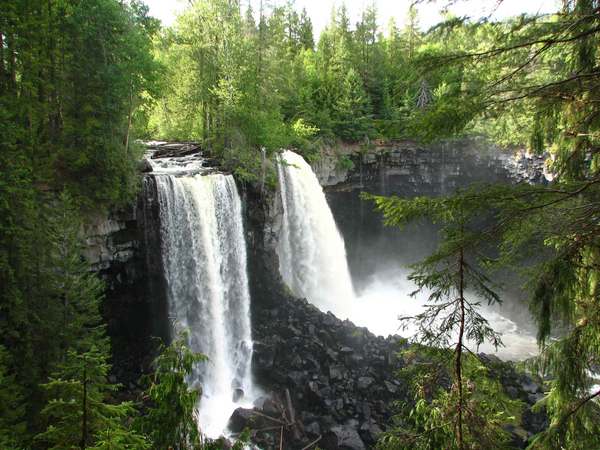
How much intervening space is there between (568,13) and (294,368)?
14149mm

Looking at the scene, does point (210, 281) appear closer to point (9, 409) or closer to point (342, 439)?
point (342, 439)

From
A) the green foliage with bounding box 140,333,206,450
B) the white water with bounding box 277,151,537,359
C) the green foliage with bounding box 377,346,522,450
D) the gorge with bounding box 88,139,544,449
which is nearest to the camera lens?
the green foliage with bounding box 377,346,522,450

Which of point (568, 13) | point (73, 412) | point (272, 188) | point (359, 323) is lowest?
point (359, 323)

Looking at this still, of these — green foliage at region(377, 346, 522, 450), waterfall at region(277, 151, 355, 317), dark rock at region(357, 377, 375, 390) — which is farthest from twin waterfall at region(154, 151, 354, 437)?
green foliage at region(377, 346, 522, 450)

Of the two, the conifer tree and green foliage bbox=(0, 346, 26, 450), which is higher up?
the conifer tree

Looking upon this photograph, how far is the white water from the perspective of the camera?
21.4 meters

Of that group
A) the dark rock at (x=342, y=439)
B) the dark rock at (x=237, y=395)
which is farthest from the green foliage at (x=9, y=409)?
the dark rock at (x=342, y=439)

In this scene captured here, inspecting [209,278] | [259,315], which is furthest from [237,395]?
[209,278]

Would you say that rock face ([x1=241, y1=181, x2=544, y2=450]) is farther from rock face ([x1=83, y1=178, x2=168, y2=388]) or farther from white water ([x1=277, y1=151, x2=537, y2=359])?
rock face ([x1=83, y1=178, x2=168, y2=388])

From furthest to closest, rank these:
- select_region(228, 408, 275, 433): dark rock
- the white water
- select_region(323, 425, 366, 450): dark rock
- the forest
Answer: the white water
select_region(228, 408, 275, 433): dark rock
select_region(323, 425, 366, 450): dark rock
the forest

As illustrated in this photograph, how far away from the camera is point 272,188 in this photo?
1984 cm

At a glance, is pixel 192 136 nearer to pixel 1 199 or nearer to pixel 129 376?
pixel 129 376

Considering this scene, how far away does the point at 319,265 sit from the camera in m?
23.2

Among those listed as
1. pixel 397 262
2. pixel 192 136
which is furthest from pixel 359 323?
pixel 192 136
